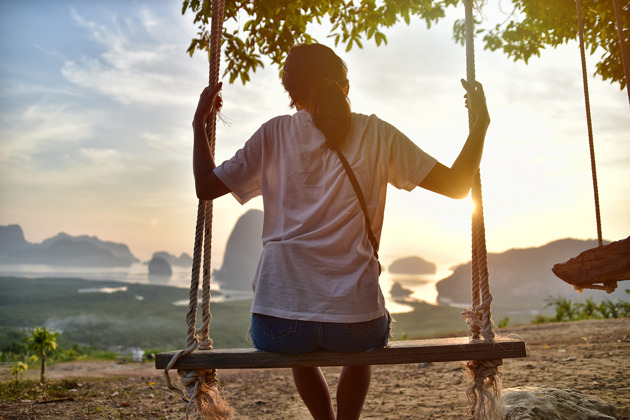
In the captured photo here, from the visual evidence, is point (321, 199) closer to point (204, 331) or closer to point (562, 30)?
point (204, 331)

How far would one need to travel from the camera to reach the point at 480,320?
7.45 ft

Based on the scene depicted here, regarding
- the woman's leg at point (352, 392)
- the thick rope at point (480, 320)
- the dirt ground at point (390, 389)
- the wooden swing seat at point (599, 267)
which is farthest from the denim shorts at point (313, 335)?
the dirt ground at point (390, 389)

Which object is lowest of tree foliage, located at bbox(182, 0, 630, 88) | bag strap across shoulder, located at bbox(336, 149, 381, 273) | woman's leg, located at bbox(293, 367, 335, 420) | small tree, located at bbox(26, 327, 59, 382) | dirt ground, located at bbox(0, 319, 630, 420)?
dirt ground, located at bbox(0, 319, 630, 420)

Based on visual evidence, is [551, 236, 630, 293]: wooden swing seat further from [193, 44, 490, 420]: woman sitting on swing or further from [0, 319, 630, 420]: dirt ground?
[0, 319, 630, 420]: dirt ground

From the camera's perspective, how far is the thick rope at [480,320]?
7.31 feet

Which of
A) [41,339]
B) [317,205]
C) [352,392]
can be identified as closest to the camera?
[317,205]

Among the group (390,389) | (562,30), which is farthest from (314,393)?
(562,30)

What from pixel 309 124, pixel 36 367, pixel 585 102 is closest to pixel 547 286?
pixel 36 367

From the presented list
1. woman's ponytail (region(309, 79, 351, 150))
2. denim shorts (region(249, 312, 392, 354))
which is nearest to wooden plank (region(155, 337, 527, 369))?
denim shorts (region(249, 312, 392, 354))

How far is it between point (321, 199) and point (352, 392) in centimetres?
82

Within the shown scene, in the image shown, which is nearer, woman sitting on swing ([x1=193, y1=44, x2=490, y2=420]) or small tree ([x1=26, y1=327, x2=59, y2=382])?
woman sitting on swing ([x1=193, y1=44, x2=490, y2=420])

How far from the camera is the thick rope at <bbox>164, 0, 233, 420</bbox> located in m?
2.16

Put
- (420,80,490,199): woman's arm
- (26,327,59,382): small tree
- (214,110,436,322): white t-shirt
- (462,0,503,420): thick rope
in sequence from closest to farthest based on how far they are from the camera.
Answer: (214,110,436,322): white t-shirt
(420,80,490,199): woman's arm
(462,0,503,420): thick rope
(26,327,59,382): small tree

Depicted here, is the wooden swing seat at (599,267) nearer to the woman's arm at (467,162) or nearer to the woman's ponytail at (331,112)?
the woman's arm at (467,162)
